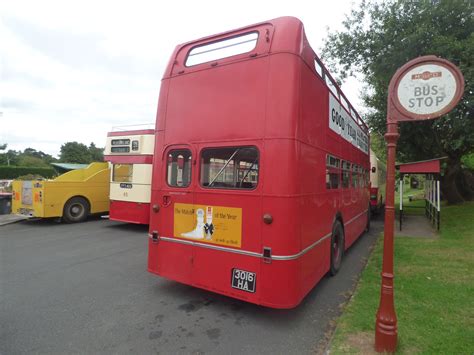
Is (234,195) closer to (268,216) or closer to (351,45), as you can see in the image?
(268,216)

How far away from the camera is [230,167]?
3955mm

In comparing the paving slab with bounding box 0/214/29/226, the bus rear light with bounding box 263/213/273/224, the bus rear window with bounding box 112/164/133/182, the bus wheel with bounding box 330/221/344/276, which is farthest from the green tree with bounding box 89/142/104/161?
the bus rear light with bounding box 263/213/273/224

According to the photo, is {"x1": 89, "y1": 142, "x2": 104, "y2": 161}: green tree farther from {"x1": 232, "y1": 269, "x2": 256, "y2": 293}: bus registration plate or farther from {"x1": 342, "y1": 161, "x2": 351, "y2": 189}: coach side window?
{"x1": 232, "y1": 269, "x2": 256, "y2": 293}: bus registration plate

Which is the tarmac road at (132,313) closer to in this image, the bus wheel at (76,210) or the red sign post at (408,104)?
the red sign post at (408,104)

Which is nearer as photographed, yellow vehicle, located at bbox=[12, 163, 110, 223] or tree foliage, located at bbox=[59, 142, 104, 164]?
yellow vehicle, located at bbox=[12, 163, 110, 223]

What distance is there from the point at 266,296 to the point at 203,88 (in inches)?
112

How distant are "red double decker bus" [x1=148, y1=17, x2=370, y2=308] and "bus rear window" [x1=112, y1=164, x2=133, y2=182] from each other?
5.84 meters

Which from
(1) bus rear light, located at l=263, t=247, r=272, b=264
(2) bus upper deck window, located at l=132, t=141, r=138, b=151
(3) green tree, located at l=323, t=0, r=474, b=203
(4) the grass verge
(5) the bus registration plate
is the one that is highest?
(3) green tree, located at l=323, t=0, r=474, b=203

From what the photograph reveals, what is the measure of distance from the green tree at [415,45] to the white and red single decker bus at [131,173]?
30.2ft

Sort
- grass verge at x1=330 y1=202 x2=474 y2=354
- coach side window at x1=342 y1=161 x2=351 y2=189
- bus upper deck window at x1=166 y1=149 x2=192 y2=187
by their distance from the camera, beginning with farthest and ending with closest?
coach side window at x1=342 y1=161 x2=351 y2=189 → bus upper deck window at x1=166 y1=149 x2=192 y2=187 → grass verge at x1=330 y1=202 x2=474 y2=354

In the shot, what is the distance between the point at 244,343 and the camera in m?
3.25

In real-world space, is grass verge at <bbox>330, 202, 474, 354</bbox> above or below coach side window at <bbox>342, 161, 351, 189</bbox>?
below

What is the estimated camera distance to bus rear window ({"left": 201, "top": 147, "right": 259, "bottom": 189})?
148 inches

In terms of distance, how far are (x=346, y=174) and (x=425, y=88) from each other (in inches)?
137
